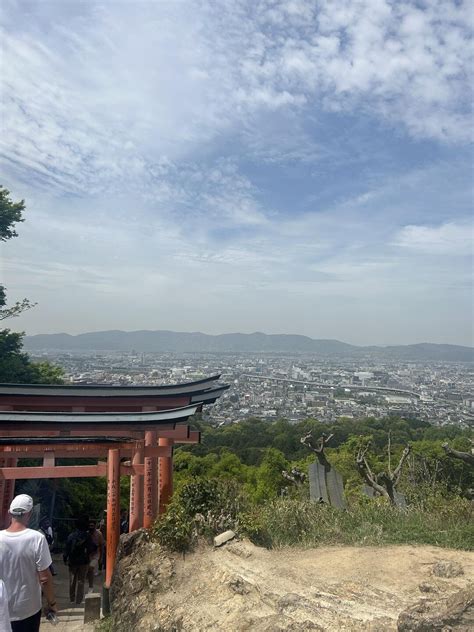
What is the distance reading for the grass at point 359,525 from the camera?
207 inches

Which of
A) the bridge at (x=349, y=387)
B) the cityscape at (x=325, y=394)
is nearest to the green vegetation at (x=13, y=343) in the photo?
the cityscape at (x=325, y=394)

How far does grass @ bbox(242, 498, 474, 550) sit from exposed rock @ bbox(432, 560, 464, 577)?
803 millimetres

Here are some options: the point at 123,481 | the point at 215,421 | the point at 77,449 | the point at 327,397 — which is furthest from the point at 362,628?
the point at 327,397

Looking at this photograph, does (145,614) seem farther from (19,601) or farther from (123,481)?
(123,481)

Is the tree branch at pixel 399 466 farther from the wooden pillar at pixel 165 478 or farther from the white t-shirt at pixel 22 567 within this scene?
the white t-shirt at pixel 22 567

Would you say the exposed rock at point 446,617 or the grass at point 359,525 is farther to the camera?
the grass at point 359,525

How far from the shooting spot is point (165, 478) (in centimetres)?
615

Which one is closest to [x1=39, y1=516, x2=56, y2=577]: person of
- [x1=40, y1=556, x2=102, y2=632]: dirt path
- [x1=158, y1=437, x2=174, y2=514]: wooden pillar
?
[x1=40, y1=556, x2=102, y2=632]: dirt path

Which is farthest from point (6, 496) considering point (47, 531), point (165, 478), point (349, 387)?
point (349, 387)

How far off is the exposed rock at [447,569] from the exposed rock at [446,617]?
1640mm

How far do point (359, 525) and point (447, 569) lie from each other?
156 cm

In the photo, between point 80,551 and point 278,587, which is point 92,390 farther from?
point 278,587

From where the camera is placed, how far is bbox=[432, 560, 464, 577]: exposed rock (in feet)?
14.0

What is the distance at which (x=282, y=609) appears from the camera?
3.59 meters
